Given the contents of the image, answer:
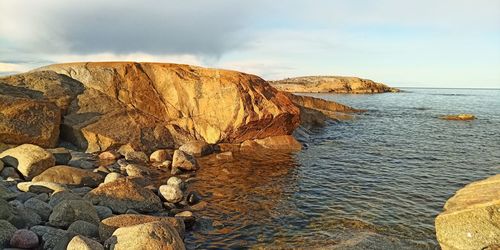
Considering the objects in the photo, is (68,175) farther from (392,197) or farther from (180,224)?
(392,197)

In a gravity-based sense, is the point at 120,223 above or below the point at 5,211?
below

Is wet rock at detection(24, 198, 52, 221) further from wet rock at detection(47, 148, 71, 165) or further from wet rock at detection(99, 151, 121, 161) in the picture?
wet rock at detection(99, 151, 121, 161)

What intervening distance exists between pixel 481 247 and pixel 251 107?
1753 cm

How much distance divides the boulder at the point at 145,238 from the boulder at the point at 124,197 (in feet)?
11.9

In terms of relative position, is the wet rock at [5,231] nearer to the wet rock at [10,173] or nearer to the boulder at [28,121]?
the wet rock at [10,173]

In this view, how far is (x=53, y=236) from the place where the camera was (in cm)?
904

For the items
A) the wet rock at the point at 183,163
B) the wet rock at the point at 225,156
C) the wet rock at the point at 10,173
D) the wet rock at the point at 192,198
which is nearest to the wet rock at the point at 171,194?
the wet rock at the point at 192,198

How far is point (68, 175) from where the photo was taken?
14.9 metres

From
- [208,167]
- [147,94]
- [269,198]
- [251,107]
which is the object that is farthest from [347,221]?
[147,94]

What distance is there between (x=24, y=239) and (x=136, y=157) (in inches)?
474

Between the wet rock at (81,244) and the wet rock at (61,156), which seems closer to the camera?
the wet rock at (81,244)

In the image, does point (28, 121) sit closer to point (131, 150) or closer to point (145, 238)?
point (131, 150)

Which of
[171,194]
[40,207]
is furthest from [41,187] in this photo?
[171,194]

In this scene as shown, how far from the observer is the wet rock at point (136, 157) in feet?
66.5
